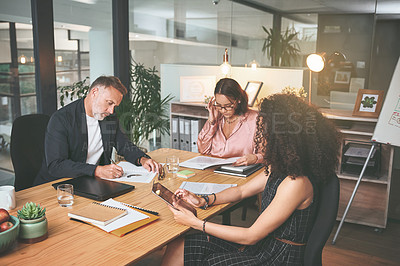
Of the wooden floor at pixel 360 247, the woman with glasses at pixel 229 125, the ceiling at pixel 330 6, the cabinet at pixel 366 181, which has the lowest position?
the wooden floor at pixel 360 247

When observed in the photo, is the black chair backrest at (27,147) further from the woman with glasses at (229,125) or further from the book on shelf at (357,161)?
the book on shelf at (357,161)

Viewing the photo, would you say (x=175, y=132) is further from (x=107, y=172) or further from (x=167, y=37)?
(x=107, y=172)

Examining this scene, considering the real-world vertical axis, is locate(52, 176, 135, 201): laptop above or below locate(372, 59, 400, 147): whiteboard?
below

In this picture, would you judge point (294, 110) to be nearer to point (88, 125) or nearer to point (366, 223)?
point (88, 125)

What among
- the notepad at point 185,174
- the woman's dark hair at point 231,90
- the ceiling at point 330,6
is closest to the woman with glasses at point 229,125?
the woman's dark hair at point 231,90

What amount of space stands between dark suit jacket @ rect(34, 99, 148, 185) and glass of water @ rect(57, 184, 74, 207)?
14.9 inches

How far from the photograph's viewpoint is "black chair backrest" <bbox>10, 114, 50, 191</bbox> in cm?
261

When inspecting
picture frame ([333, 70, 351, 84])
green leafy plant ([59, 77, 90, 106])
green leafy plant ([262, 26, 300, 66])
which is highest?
green leafy plant ([262, 26, 300, 66])

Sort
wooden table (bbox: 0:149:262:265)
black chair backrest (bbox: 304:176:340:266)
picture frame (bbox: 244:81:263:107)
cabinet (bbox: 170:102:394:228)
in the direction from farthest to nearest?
picture frame (bbox: 244:81:263:107)
cabinet (bbox: 170:102:394:228)
black chair backrest (bbox: 304:176:340:266)
wooden table (bbox: 0:149:262:265)

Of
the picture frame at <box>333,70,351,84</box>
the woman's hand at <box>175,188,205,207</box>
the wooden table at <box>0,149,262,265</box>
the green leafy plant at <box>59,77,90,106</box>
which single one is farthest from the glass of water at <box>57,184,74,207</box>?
the picture frame at <box>333,70,351,84</box>

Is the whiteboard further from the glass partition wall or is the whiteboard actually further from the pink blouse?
the glass partition wall

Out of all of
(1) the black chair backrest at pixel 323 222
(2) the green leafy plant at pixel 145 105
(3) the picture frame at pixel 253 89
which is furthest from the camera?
(2) the green leafy plant at pixel 145 105

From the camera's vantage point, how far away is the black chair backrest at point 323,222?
1692 mm

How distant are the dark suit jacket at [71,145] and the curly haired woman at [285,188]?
91cm
